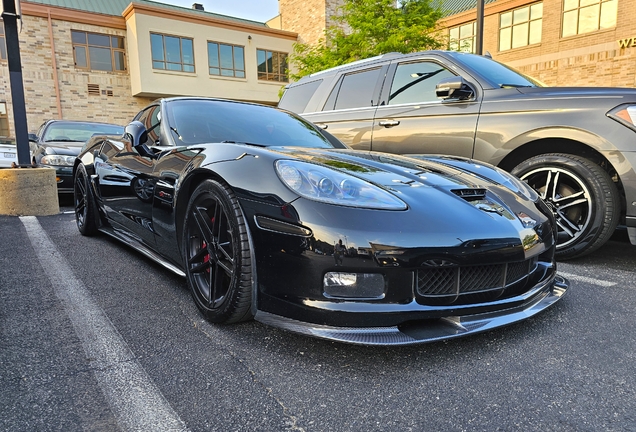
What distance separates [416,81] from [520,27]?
18730 mm

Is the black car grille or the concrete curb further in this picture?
the concrete curb

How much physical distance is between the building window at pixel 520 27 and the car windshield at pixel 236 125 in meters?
19.7

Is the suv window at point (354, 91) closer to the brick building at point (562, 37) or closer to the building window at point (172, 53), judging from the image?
the brick building at point (562, 37)

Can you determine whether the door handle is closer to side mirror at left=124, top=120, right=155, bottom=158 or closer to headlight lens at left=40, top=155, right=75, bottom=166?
side mirror at left=124, top=120, right=155, bottom=158

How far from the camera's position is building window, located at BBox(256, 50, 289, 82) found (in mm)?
23875

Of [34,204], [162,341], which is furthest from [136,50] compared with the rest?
[162,341]

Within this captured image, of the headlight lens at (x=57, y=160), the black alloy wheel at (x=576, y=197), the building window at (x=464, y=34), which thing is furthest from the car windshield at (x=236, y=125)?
the building window at (x=464, y=34)

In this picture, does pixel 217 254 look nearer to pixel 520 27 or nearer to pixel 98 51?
pixel 520 27

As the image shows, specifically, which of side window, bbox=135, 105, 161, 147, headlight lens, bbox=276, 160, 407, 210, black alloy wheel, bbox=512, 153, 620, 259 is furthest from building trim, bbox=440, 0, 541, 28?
headlight lens, bbox=276, 160, 407, 210

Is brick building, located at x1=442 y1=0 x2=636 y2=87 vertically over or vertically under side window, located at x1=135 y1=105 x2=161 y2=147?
over

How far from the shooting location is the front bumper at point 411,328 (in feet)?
5.52

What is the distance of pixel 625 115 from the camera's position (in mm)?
3047

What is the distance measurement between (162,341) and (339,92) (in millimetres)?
3759

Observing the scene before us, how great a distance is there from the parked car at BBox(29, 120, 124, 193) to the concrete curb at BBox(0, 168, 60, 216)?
72 cm
